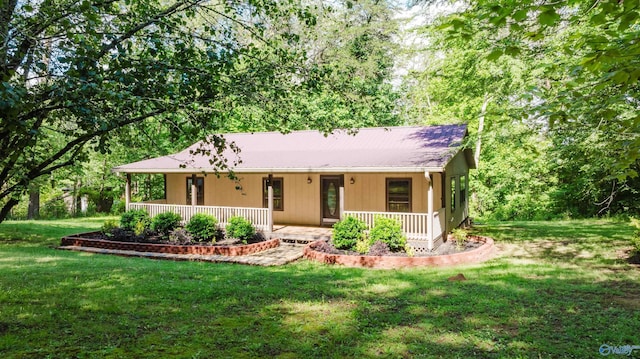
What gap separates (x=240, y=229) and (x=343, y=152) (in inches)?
198

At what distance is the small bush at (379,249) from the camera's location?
38.4 feet

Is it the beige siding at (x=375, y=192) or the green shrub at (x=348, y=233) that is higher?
the beige siding at (x=375, y=192)

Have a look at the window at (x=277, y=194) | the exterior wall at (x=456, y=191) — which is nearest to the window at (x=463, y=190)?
the exterior wall at (x=456, y=191)

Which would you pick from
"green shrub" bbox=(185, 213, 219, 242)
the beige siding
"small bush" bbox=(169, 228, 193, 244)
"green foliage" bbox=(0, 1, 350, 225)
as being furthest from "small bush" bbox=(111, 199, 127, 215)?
"green foliage" bbox=(0, 1, 350, 225)

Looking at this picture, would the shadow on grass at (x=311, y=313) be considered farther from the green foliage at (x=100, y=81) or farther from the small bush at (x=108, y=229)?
the small bush at (x=108, y=229)

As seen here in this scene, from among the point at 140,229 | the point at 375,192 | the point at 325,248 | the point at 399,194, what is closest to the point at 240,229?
the point at 325,248

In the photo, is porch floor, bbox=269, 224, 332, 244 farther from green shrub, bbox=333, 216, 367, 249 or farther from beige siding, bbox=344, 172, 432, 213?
green shrub, bbox=333, 216, 367, 249

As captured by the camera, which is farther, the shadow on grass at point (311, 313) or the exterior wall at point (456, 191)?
the exterior wall at point (456, 191)

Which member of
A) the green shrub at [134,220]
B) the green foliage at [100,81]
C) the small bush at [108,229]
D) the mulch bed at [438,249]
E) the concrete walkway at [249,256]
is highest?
the green foliage at [100,81]

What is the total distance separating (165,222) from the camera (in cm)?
1516

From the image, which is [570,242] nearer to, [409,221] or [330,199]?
[409,221]

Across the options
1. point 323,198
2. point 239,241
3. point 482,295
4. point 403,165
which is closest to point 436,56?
point 323,198

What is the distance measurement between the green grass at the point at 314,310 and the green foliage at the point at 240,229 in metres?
2.52

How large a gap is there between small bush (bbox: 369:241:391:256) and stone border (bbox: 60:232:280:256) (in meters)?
3.79
